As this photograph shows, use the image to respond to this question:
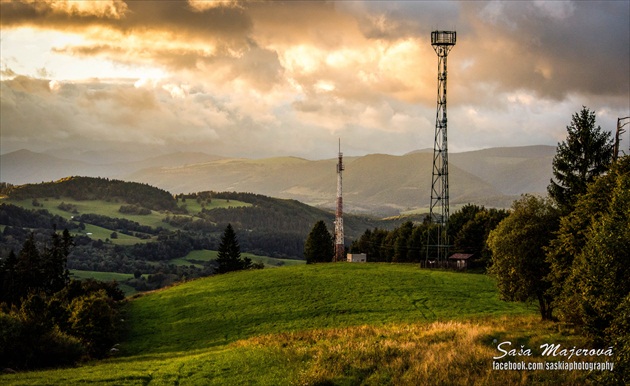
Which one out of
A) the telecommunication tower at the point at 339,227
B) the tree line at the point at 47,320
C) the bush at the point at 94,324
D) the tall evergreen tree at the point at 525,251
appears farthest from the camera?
the telecommunication tower at the point at 339,227

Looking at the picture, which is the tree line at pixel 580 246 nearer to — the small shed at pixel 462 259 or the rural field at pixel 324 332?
the rural field at pixel 324 332

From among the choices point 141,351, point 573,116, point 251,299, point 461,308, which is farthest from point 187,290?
point 573,116

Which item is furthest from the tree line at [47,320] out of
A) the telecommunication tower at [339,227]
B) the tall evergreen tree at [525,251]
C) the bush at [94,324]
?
the telecommunication tower at [339,227]

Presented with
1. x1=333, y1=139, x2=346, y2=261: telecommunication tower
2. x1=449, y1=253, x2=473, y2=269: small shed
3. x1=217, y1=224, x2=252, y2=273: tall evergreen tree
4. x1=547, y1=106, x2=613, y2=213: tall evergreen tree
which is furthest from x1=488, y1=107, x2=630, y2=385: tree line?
x1=217, y1=224, x2=252, y2=273: tall evergreen tree

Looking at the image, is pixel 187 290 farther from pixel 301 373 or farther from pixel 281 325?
pixel 301 373

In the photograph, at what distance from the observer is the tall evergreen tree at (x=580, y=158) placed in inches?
1905

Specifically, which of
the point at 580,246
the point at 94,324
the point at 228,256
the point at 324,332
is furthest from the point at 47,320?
the point at 228,256

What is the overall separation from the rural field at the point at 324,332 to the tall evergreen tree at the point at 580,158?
12.6 m

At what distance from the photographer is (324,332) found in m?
48.5

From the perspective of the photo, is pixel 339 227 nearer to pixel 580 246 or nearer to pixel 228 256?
pixel 228 256

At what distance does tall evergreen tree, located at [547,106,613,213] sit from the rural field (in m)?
12.6

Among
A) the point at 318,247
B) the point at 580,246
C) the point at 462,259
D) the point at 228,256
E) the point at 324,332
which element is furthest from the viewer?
the point at 318,247

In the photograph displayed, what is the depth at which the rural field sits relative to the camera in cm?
3031

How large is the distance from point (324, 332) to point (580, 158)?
28.7 m
